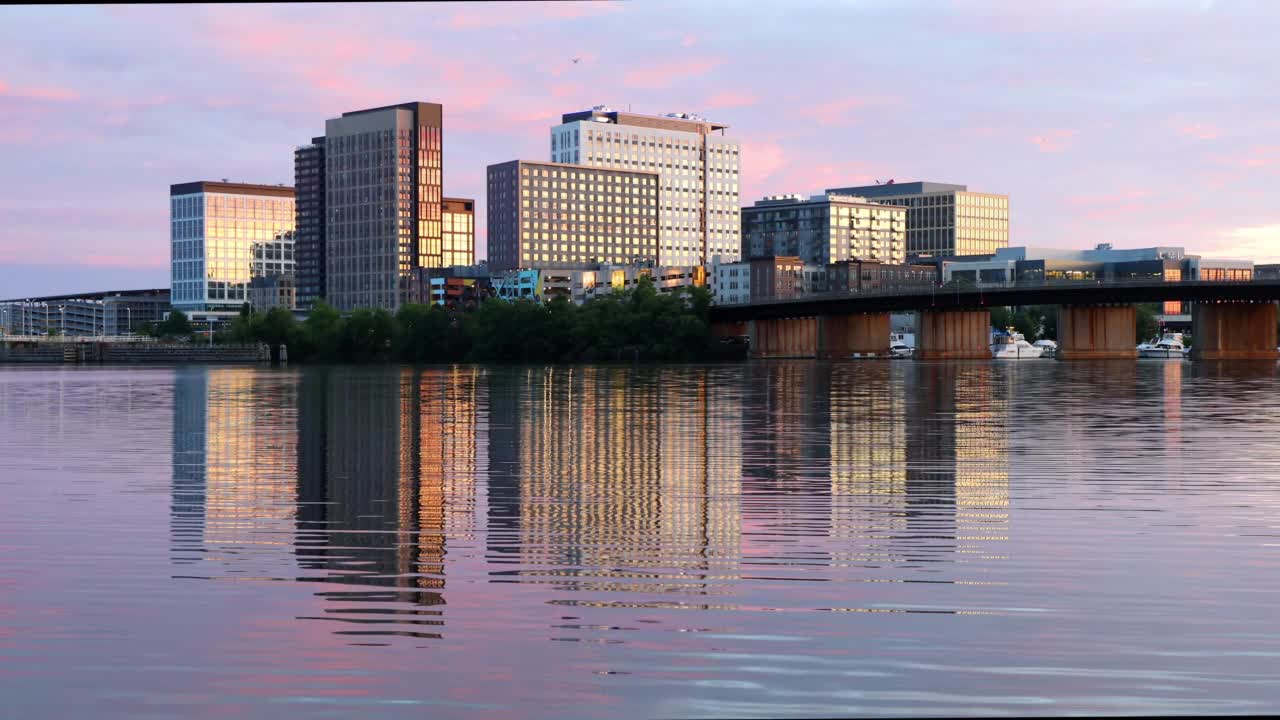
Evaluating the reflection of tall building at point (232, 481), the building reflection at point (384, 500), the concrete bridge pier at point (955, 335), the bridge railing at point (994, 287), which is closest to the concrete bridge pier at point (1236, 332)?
the bridge railing at point (994, 287)

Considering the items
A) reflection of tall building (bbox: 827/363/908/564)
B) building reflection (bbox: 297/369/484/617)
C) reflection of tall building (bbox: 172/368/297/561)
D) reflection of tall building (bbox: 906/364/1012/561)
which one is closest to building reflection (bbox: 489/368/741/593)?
building reflection (bbox: 297/369/484/617)

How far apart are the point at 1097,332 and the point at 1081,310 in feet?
11.0

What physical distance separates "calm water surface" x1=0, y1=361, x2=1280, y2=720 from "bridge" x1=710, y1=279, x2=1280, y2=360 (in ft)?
458

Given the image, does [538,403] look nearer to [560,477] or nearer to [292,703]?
[560,477]

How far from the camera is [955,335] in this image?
193125 millimetres

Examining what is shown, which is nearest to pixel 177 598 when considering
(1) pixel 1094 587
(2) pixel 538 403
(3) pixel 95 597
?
(3) pixel 95 597

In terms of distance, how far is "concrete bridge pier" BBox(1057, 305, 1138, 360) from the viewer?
6909 inches

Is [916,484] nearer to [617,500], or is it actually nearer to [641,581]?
[617,500]

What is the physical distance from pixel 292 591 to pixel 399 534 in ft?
13.1

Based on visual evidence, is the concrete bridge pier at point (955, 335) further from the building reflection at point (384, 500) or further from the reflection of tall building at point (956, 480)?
the building reflection at point (384, 500)

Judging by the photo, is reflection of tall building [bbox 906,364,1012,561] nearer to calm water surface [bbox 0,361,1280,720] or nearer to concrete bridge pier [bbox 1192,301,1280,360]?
calm water surface [bbox 0,361,1280,720]

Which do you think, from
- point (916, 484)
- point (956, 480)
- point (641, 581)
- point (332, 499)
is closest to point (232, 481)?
point (332, 499)

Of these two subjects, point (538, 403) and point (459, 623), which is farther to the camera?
Answer: point (538, 403)

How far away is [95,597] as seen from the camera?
1309 centimetres
